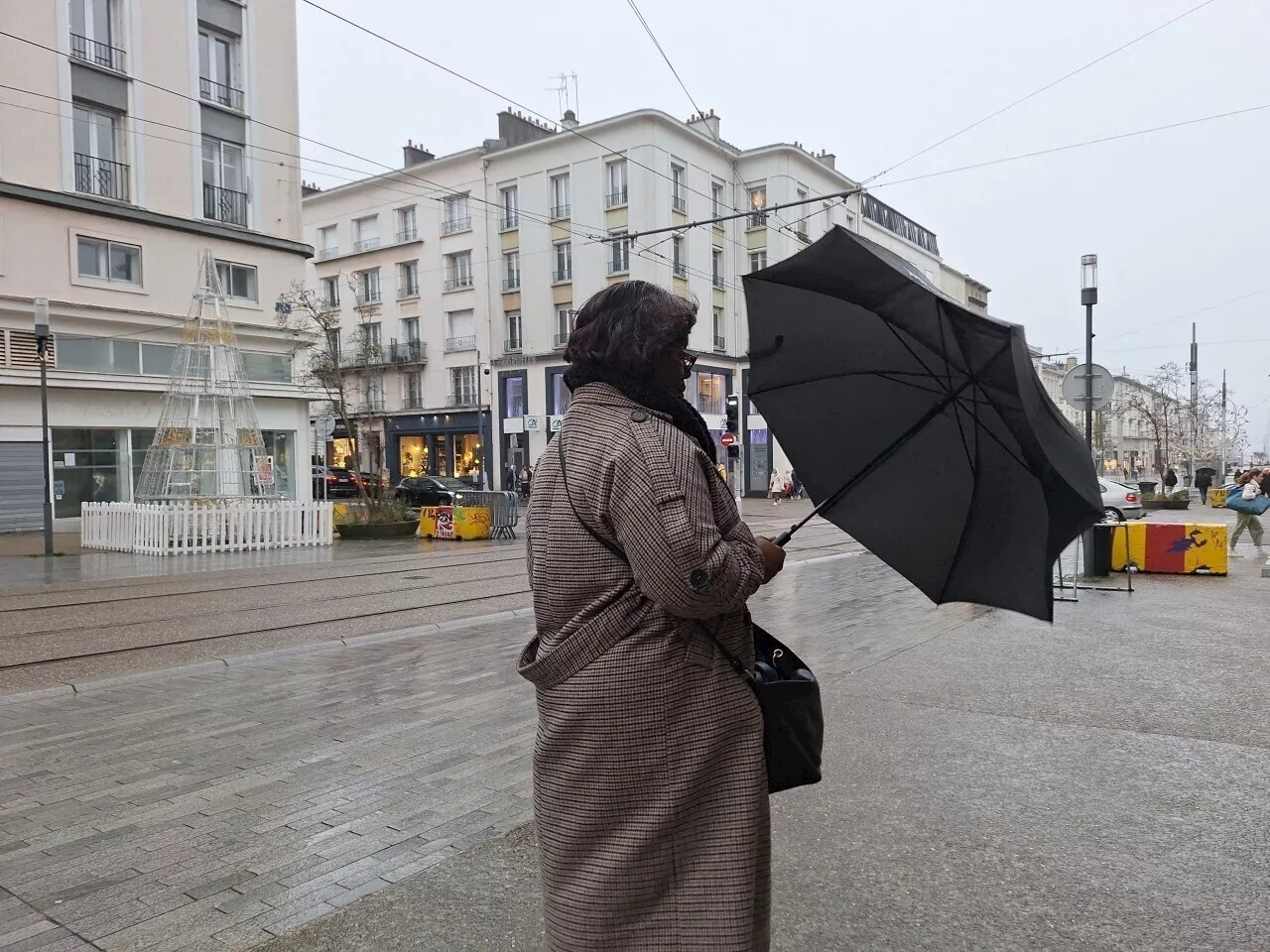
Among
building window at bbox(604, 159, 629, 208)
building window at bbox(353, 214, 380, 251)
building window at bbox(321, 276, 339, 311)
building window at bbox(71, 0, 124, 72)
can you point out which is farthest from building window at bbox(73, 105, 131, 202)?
building window at bbox(321, 276, 339, 311)

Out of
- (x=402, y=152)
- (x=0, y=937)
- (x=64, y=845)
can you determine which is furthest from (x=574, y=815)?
(x=402, y=152)

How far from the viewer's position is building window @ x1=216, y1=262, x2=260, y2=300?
25.2m

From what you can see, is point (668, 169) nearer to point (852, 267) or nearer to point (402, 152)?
point (402, 152)

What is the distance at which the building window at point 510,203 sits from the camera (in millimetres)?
41572

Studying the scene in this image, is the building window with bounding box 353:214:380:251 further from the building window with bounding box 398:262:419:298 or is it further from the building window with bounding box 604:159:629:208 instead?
the building window with bounding box 604:159:629:208

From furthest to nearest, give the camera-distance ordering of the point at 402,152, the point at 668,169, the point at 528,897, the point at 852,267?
the point at 402,152 < the point at 668,169 < the point at 528,897 < the point at 852,267

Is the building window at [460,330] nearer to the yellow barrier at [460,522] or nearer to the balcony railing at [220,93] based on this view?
the balcony railing at [220,93]

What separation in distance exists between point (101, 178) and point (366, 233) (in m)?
24.3

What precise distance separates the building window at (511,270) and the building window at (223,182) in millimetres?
16873

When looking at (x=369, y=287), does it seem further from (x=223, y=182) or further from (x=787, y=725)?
(x=787, y=725)

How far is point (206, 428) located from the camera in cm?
1823

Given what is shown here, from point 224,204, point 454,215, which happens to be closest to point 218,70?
point 224,204

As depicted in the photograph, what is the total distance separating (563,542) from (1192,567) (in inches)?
522

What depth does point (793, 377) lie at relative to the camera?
3.02 metres
